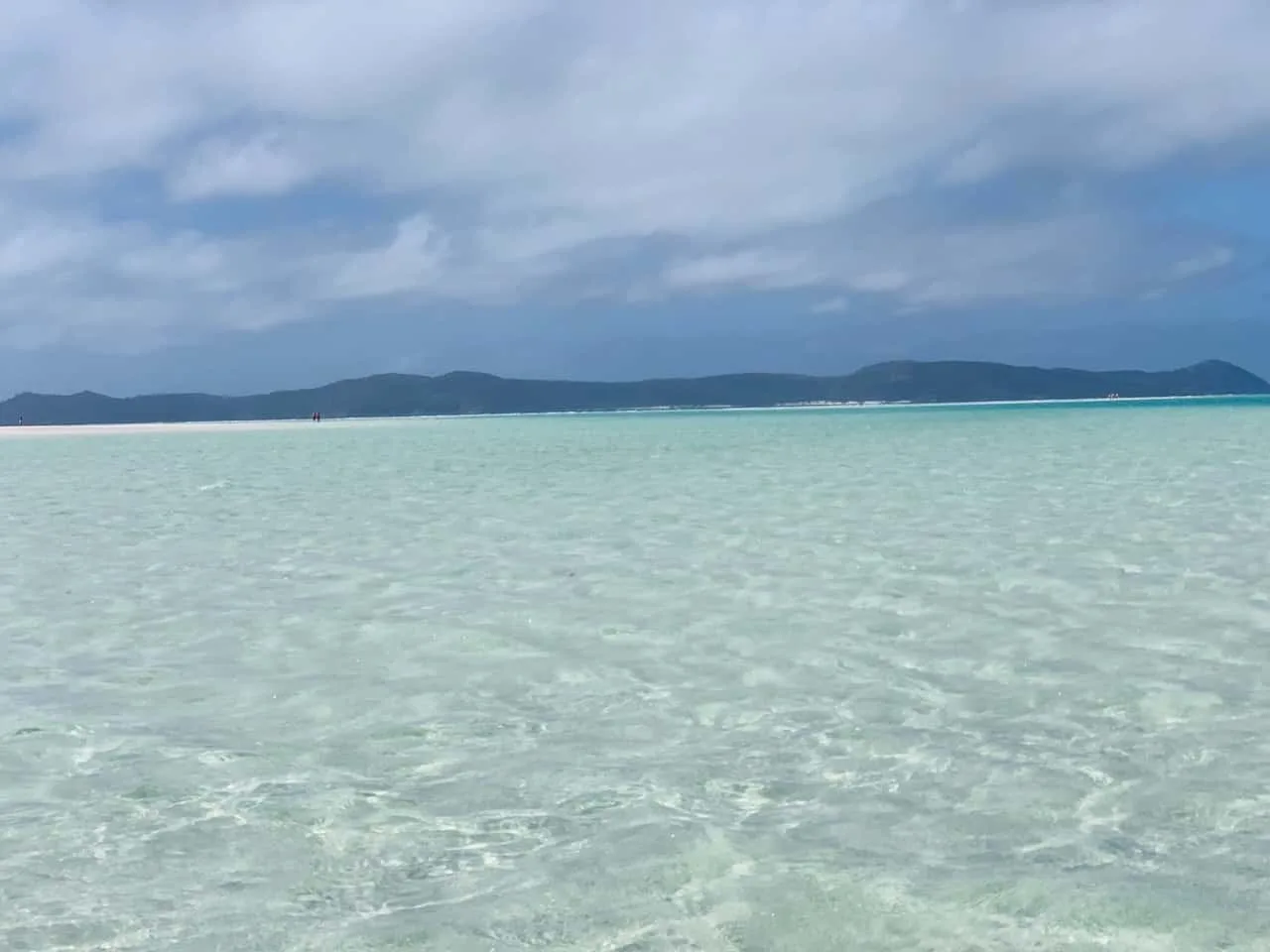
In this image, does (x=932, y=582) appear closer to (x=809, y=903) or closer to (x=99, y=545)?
(x=809, y=903)

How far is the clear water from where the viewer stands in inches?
179

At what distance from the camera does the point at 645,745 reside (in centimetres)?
670

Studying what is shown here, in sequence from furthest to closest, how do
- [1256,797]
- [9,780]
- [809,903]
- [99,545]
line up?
[99,545] < [9,780] < [1256,797] < [809,903]

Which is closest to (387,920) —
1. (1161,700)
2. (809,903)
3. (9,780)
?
(809,903)

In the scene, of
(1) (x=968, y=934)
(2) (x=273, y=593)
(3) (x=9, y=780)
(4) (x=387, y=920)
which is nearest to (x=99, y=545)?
(2) (x=273, y=593)

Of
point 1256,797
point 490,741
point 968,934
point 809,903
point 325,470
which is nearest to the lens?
point 968,934

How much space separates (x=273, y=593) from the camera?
12.2 metres

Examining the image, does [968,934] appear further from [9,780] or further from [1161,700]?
[9,780]

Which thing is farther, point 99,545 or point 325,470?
point 325,470

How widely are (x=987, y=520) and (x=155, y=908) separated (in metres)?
14.8

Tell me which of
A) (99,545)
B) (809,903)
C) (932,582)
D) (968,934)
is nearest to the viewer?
(968,934)

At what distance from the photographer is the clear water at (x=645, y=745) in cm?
454

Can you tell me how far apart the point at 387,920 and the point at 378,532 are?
1350cm

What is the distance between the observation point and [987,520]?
688 inches
